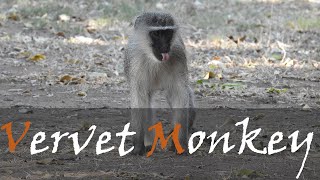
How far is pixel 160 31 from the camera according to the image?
625cm

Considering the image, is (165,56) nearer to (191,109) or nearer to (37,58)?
(191,109)

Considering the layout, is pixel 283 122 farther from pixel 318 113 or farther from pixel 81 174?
pixel 81 174

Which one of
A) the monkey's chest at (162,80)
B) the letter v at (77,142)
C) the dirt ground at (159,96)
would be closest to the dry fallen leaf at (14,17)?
the dirt ground at (159,96)

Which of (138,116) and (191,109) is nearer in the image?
(138,116)

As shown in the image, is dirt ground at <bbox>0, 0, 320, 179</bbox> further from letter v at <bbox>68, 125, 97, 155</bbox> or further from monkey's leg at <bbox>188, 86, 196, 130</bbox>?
monkey's leg at <bbox>188, 86, 196, 130</bbox>

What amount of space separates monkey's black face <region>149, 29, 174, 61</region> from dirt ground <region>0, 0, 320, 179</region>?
47 cm

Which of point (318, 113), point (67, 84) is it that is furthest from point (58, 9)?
point (318, 113)

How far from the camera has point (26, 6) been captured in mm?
14102

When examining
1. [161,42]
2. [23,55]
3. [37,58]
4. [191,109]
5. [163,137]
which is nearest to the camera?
[161,42]

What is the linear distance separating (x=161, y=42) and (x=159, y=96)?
277cm

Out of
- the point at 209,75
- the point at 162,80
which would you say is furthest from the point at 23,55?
the point at 162,80

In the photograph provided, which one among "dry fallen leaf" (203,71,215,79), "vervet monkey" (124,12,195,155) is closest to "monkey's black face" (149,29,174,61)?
"vervet monkey" (124,12,195,155)

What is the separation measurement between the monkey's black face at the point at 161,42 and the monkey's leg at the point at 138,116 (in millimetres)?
401

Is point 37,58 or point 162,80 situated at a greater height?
point 162,80
